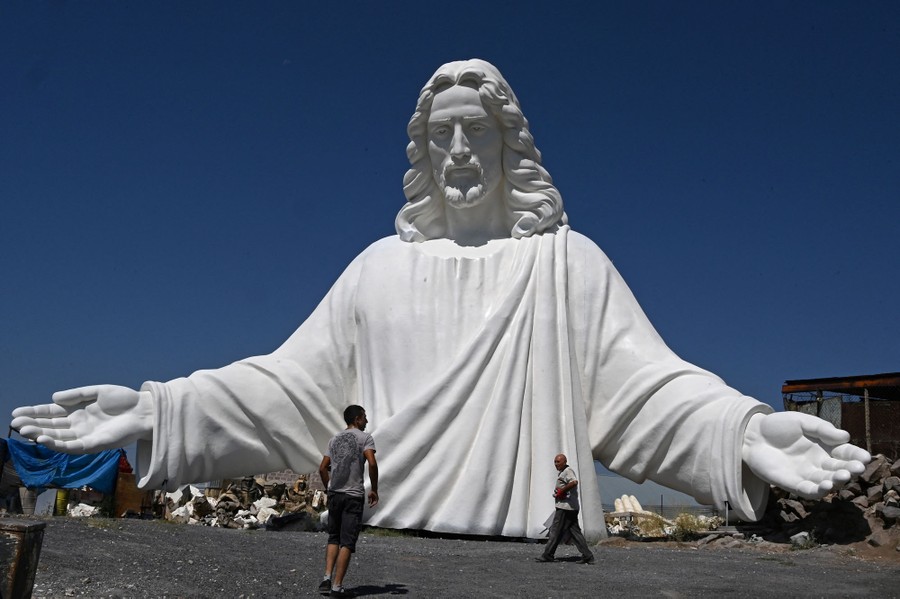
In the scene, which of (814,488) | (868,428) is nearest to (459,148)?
(814,488)

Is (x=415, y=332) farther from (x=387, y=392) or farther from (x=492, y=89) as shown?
(x=492, y=89)

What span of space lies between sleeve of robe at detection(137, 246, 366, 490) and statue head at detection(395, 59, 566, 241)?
998mm

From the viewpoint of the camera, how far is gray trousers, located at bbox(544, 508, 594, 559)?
718cm

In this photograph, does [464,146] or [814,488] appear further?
[464,146]

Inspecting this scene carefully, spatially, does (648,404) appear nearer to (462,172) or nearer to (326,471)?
(462,172)

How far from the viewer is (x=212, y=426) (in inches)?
383

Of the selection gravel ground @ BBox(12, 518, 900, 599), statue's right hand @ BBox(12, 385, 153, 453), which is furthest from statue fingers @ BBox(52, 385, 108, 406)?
gravel ground @ BBox(12, 518, 900, 599)

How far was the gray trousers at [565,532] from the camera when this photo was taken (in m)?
7.18

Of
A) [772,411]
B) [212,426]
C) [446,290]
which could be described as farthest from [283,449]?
[772,411]

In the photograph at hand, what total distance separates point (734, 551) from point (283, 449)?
Result: 178 inches

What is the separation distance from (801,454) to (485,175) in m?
4.28

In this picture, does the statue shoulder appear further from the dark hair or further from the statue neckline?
the dark hair

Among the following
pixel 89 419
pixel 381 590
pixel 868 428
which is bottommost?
pixel 381 590

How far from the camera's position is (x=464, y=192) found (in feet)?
34.7
